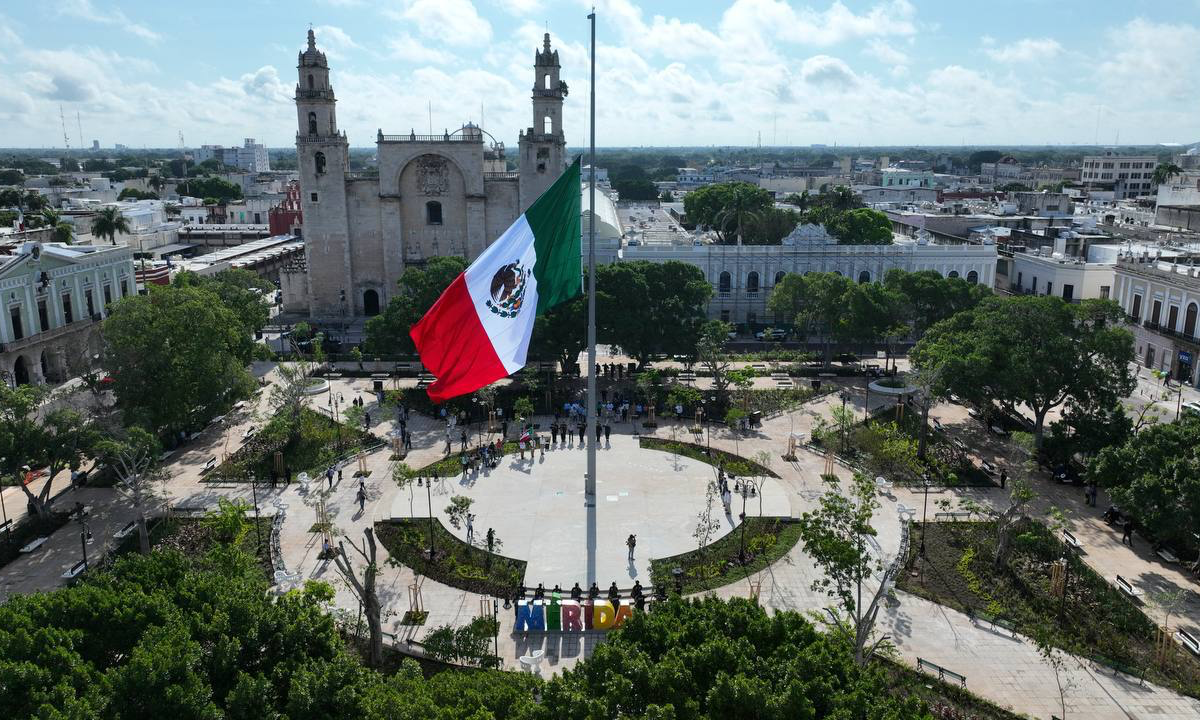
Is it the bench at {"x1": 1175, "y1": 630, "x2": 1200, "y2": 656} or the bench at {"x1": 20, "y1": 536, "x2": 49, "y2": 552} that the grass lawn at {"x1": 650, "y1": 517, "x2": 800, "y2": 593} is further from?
the bench at {"x1": 20, "y1": 536, "x2": 49, "y2": 552}

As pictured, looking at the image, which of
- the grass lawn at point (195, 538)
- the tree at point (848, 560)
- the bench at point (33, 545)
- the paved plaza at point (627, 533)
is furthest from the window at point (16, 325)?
the tree at point (848, 560)

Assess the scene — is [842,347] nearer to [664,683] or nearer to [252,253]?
[664,683]

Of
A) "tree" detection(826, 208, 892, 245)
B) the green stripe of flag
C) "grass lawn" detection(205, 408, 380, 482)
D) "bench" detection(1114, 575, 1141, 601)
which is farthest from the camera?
"tree" detection(826, 208, 892, 245)

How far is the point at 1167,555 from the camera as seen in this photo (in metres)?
26.5

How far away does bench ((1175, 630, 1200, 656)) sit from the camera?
70.9ft

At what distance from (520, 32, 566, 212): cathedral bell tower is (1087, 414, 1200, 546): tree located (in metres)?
40.1

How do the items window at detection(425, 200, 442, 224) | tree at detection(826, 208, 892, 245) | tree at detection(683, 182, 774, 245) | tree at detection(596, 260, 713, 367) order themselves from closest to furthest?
1. tree at detection(596, 260, 713, 367)
2. window at detection(425, 200, 442, 224)
3. tree at detection(826, 208, 892, 245)
4. tree at detection(683, 182, 774, 245)

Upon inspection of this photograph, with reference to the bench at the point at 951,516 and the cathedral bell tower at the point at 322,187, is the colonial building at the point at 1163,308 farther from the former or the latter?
the cathedral bell tower at the point at 322,187

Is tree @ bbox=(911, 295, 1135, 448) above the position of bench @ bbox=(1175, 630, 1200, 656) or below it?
above

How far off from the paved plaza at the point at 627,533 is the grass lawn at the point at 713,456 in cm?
60

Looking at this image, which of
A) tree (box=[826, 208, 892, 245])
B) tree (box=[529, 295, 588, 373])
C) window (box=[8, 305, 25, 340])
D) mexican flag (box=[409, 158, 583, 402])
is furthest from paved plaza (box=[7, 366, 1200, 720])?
tree (box=[826, 208, 892, 245])

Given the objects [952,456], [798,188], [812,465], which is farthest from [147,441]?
[798,188]

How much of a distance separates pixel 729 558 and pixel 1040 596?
28.4 ft

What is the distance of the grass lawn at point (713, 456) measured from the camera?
33344mm
